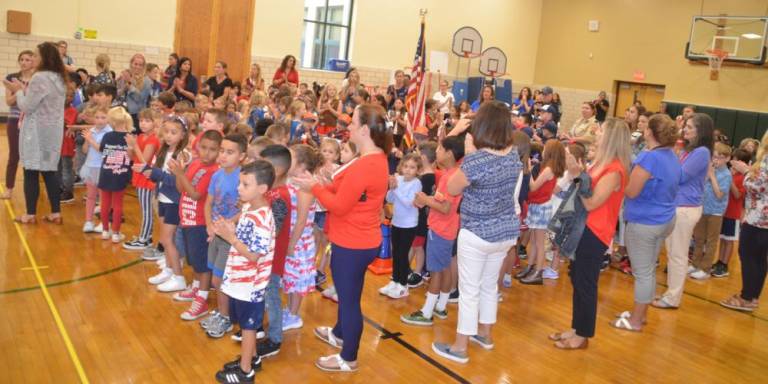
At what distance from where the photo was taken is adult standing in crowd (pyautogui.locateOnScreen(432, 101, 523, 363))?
11.7ft

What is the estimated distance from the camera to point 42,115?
566 cm

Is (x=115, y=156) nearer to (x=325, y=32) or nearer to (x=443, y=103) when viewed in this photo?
(x=443, y=103)

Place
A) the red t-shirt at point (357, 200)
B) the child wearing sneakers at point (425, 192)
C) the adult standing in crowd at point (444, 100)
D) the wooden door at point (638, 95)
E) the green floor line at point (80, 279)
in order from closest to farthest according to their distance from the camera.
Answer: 1. the red t-shirt at point (357, 200)
2. the green floor line at point (80, 279)
3. the child wearing sneakers at point (425, 192)
4. the adult standing in crowd at point (444, 100)
5. the wooden door at point (638, 95)

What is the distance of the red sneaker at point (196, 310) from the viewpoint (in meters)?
4.18

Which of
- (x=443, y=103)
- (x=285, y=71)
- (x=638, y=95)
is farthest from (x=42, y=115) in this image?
(x=638, y=95)

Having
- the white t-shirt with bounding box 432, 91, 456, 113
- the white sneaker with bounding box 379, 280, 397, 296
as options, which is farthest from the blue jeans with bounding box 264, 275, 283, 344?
the white t-shirt with bounding box 432, 91, 456, 113

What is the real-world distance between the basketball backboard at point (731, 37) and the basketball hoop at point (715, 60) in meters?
0.13

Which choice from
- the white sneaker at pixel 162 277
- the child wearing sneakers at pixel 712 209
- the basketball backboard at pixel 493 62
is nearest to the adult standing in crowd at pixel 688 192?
the child wearing sneakers at pixel 712 209

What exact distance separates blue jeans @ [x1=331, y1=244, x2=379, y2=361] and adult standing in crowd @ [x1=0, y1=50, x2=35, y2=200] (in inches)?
165

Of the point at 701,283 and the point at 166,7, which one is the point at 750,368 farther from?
the point at 166,7

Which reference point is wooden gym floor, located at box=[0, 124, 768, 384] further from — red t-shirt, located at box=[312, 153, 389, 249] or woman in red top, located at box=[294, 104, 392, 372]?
red t-shirt, located at box=[312, 153, 389, 249]

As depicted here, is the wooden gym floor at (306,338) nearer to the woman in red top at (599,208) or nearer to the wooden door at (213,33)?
the woman in red top at (599,208)

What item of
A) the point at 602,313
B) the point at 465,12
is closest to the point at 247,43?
the point at 465,12

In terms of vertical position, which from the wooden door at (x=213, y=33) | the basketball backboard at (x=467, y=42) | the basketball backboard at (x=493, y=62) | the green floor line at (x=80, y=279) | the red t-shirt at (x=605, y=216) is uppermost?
the basketball backboard at (x=467, y=42)
